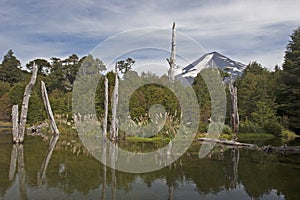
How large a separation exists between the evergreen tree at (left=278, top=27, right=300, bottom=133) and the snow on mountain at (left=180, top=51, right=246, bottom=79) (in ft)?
11.5

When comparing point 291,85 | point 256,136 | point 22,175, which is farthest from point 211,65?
point 22,175

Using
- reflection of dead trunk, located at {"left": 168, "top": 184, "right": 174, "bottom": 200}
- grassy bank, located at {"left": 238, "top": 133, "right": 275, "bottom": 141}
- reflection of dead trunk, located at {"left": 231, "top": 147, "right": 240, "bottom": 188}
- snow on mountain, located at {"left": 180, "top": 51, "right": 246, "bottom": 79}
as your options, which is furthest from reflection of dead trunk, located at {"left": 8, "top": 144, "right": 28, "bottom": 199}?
grassy bank, located at {"left": 238, "top": 133, "right": 275, "bottom": 141}

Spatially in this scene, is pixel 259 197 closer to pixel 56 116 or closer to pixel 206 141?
pixel 206 141

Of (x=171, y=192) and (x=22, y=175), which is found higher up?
(x=22, y=175)

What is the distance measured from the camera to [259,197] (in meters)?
5.68

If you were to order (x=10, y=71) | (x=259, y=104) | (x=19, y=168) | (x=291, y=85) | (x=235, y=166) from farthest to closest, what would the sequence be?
(x=10, y=71), (x=259, y=104), (x=291, y=85), (x=235, y=166), (x=19, y=168)

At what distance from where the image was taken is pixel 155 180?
6.80 meters

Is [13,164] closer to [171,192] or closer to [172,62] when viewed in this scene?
[171,192]

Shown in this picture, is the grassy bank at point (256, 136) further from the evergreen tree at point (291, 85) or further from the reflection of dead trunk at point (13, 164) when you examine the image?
the reflection of dead trunk at point (13, 164)

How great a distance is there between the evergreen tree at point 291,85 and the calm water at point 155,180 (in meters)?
11.9

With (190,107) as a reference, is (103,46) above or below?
above

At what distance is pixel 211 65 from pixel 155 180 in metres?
17.2

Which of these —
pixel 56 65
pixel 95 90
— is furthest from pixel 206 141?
pixel 56 65

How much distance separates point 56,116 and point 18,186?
48.4ft
